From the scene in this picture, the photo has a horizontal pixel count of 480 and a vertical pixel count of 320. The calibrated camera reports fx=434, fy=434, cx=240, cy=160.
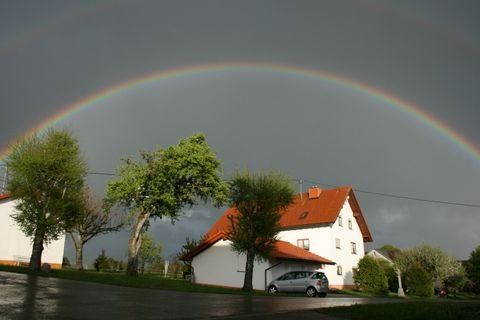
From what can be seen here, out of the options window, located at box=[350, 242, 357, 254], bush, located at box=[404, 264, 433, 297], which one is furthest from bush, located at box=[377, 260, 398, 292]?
bush, located at box=[404, 264, 433, 297]

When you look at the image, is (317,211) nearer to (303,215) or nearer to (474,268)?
(303,215)

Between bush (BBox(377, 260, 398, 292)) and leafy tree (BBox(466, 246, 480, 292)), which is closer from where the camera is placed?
bush (BBox(377, 260, 398, 292))

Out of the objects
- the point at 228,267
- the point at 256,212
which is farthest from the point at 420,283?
the point at 256,212

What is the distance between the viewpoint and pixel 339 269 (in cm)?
4884

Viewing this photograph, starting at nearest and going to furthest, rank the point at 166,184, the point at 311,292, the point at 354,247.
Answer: the point at 311,292 → the point at 166,184 → the point at 354,247

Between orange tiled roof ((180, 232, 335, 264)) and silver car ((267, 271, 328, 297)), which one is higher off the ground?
orange tiled roof ((180, 232, 335, 264))

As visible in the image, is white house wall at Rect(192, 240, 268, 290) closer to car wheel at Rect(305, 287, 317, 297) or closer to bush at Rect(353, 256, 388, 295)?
car wheel at Rect(305, 287, 317, 297)

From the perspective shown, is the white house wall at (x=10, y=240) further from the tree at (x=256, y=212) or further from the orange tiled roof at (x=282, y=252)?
the tree at (x=256, y=212)

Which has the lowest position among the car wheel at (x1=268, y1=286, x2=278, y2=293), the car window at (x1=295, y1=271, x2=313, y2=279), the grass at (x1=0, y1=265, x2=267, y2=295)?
the car wheel at (x1=268, y1=286, x2=278, y2=293)

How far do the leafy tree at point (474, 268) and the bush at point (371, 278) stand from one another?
3100 centimetres

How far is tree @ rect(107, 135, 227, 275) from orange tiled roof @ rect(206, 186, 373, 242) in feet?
30.3

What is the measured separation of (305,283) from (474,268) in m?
47.7

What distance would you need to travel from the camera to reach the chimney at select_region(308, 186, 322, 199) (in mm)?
54406

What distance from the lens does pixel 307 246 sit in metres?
49.8
